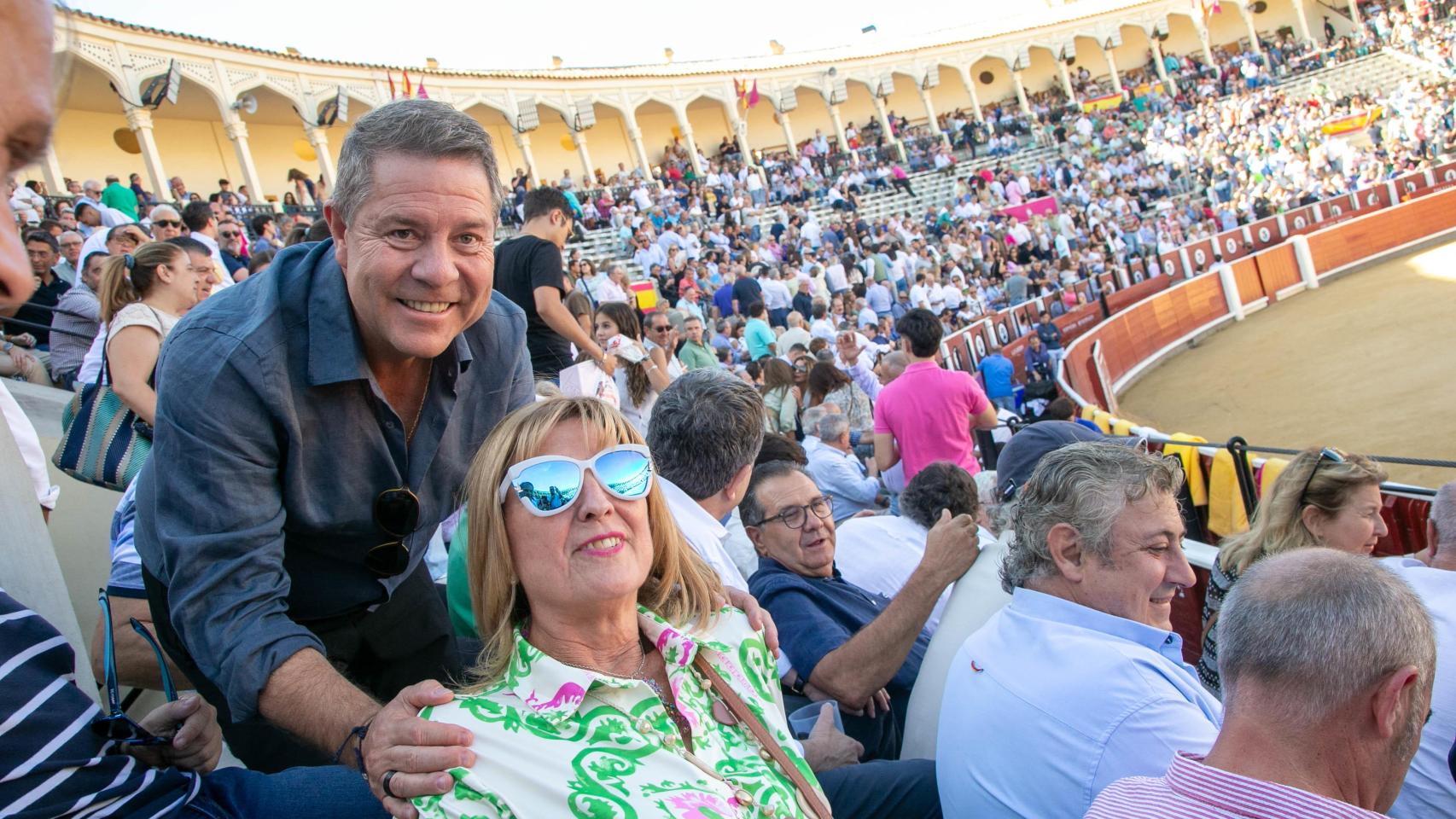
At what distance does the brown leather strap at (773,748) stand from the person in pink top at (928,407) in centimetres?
408

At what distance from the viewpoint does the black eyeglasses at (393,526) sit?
202 centimetres

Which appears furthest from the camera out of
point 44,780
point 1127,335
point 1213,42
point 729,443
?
point 1213,42

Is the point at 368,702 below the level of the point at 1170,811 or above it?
above

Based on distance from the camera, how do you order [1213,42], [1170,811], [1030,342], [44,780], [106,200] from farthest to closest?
[1213,42] → [1030,342] → [106,200] → [1170,811] → [44,780]

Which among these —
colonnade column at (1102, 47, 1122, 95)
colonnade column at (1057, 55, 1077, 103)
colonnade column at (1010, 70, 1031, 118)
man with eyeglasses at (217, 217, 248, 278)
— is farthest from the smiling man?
colonnade column at (1057, 55, 1077, 103)

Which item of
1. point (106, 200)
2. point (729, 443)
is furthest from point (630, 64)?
point (729, 443)

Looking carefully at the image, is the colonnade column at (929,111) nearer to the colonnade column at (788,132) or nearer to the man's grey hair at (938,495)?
the colonnade column at (788,132)

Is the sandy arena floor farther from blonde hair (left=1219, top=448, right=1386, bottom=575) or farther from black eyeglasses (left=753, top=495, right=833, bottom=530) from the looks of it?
black eyeglasses (left=753, top=495, right=833, bottom=530)

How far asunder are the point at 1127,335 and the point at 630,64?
2322 cm

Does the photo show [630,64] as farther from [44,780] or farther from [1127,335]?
[44,780]

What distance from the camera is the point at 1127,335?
18094 mm

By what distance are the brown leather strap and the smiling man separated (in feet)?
1.85

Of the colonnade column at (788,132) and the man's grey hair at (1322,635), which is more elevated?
the colonnade column at (788,132)

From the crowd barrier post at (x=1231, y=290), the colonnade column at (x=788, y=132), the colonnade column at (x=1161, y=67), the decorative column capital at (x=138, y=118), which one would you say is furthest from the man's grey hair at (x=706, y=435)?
the colonnade column at (x=1161, y=67)
